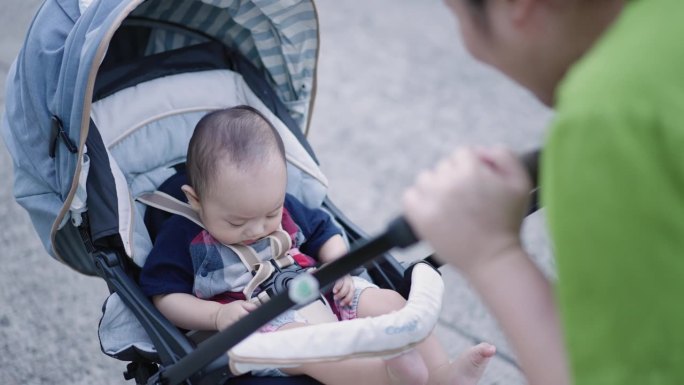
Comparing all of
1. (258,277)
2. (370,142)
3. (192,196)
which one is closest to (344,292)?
(258,277)

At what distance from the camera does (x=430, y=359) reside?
185 centimetres

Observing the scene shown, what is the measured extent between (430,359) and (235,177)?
0.60 meters

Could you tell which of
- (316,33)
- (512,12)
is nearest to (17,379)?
(316,33)

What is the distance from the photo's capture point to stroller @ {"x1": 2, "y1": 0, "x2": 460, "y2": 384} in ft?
5.85

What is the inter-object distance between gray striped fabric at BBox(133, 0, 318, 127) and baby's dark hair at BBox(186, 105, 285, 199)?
314 mm

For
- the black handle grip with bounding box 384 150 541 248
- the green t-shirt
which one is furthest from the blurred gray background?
the green t-shirt

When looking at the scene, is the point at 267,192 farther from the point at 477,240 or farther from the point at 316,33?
the point at 477,240

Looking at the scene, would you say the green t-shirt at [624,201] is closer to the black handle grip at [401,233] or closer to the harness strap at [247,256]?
the black handle grip at [401,233]

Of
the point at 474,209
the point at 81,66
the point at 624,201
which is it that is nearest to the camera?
the point at 624,201

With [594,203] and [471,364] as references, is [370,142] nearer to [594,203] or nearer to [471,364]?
[471,364]

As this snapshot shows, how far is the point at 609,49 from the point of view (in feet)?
3.03

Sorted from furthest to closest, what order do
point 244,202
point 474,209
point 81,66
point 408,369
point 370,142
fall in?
point 370,142, point 244,202, point 81,66, point 408,369, point 474,209

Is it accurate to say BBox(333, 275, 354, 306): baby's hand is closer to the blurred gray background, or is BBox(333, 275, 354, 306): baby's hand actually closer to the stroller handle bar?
the stroller handle bar

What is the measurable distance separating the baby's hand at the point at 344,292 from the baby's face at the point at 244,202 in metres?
0.22
